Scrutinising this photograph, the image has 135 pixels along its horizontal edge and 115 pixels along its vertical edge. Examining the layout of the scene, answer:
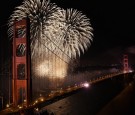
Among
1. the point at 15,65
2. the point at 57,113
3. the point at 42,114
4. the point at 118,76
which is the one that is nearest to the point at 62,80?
the point at 118,76

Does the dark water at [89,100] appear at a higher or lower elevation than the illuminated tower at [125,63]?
lower

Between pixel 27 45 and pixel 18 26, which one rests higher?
pixel 18 26

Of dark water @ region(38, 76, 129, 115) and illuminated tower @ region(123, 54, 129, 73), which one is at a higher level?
illuminated tower @ region(123, 54, 129, 73)

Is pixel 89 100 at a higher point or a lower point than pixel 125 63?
lower

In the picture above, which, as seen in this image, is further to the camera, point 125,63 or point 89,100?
point 125,63

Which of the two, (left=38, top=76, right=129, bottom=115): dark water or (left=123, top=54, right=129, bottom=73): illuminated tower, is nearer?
(left=38, top=76, right=129, bottom=115): dark water

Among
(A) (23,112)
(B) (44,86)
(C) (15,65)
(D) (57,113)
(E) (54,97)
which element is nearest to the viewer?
(A) (23,112)

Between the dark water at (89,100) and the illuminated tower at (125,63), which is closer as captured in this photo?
the dark water at (89,100)

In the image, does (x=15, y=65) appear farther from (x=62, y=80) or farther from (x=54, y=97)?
(x=62, y=80)
